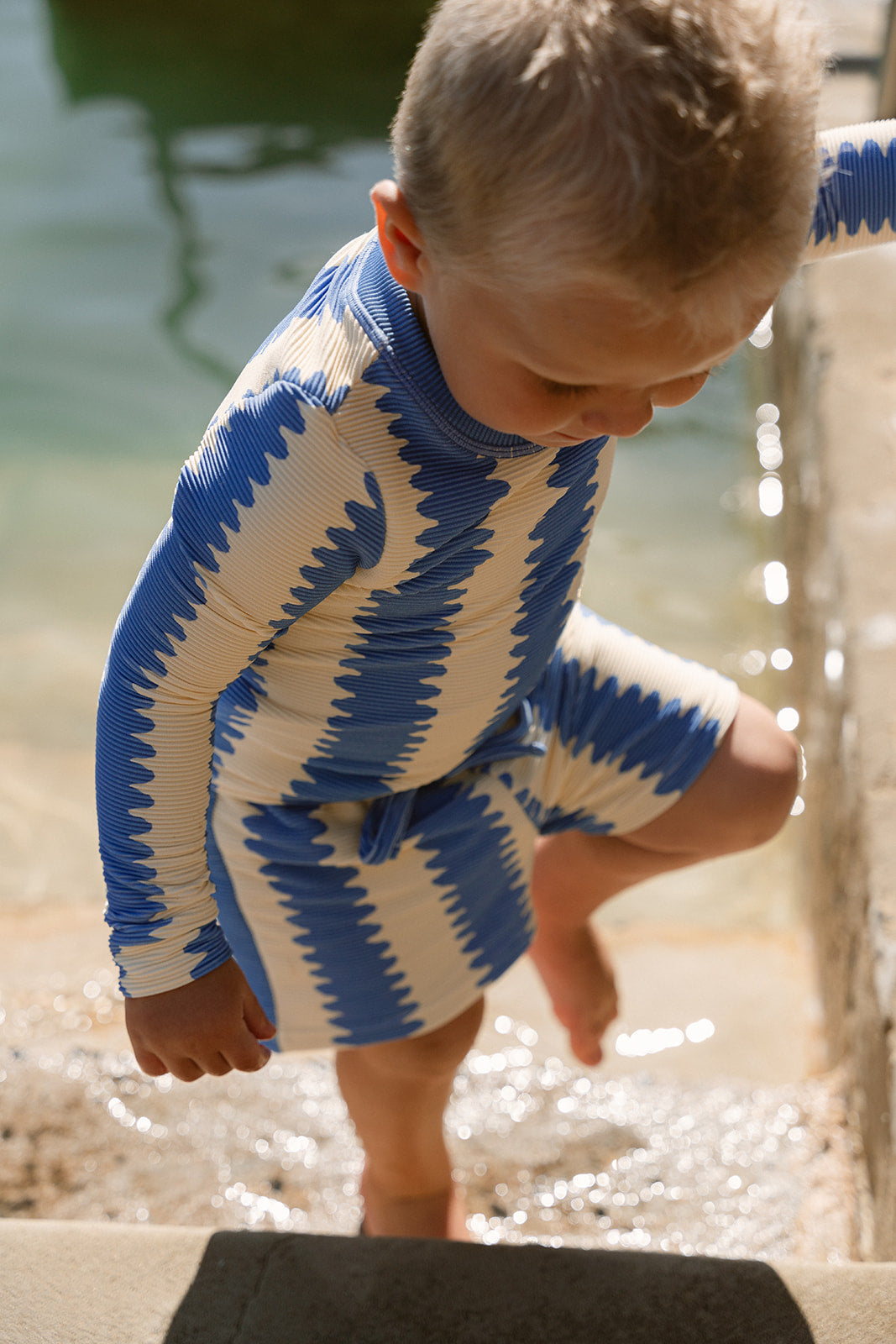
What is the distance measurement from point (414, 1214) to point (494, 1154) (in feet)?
0.84

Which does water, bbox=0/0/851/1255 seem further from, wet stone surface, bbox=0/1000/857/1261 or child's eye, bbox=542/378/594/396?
child's eye, bbox=542/378/594/396

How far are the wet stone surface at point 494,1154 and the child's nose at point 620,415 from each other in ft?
3.58

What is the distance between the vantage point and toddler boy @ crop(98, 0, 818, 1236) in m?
0.75

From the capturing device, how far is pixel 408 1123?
4.60 feet

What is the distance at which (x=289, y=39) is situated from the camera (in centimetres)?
579

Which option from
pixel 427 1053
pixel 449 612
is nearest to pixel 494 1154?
pixel 427 1053

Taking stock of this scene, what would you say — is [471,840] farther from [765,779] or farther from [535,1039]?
[535,1039]

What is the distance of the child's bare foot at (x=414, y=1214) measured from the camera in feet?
4.81

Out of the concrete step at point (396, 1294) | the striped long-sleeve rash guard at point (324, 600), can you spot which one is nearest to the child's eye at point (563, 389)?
the striped long-sleeve rash guard at point (324, 600)

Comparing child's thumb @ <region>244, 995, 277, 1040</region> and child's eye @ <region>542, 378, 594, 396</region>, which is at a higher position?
child's eye @ <region>542, 378, 594, 396</region>

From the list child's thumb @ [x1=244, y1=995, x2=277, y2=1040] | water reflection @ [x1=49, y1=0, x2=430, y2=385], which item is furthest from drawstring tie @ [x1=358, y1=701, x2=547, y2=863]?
water reflection @ [x1=49, y1=0, x2=430, y2=385]

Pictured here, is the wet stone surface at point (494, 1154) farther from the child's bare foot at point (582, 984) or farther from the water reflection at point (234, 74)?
the water reflection at point (234, 74)

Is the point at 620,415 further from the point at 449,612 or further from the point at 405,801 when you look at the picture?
the point at 405,801

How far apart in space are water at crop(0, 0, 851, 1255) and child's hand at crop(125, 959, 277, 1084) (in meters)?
0.61
